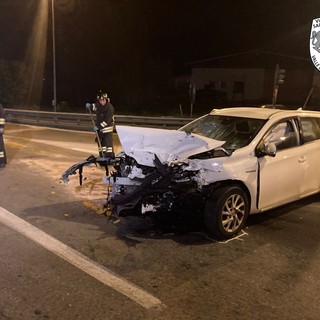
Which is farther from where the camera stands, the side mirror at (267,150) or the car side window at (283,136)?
the car side window at (283,136)

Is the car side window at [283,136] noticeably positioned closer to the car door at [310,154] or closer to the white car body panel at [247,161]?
the white car body panel at [247,161]

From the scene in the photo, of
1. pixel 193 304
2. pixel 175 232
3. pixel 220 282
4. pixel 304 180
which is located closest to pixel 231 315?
pixel 193 304

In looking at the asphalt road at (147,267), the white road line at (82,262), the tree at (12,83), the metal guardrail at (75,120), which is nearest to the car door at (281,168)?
the asphalt road at (147,267)

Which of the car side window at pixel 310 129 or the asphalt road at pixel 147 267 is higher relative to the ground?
the car side window at pixel 310 129

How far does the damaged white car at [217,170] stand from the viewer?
5254mm

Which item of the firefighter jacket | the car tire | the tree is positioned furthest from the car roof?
the tree

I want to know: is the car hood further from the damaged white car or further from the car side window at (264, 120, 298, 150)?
the car side window at (264, 120, 298, 150)

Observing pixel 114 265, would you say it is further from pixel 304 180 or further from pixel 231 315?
pixel 304 180

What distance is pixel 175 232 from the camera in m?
5.54

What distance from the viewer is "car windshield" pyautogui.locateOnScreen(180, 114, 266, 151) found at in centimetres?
592

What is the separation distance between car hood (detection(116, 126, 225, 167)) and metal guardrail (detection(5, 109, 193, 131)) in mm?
13624

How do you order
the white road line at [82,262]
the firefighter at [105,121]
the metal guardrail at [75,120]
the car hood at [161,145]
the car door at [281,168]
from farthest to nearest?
the metal guardrail at [75,120], the firefighter at [105,121], the car door at [281,168], the car hood at [161,145], the white road line at [82,262]

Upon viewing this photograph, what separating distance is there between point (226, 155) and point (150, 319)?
8.16 ft

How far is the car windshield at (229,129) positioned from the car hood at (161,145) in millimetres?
476
